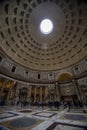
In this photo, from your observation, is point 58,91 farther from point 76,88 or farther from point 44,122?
point 44,122

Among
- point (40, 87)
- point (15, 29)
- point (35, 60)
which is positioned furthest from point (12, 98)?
point (15, 29)

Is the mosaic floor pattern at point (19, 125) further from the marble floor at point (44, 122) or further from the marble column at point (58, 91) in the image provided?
the marble column at point (58, 91)

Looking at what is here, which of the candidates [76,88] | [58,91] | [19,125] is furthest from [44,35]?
[19,125]

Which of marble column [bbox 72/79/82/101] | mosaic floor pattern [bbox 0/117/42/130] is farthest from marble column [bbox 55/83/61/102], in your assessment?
mosaic floor pattern [bbox 0/117/42/130]

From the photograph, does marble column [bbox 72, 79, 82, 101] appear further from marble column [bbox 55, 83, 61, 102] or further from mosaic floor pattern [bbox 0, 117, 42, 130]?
mosaic floor pattern [bbox 0, 117, 42, 130]

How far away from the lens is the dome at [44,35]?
64.6 ft

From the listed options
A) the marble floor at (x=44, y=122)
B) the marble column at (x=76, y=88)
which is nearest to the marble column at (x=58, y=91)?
the marble column at (x=76, y=88)

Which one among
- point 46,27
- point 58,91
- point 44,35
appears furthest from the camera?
point 46,27

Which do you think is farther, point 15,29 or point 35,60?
point 35,60

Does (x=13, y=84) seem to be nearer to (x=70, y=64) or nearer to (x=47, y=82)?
(x=47, y=82)

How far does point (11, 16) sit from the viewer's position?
729 inches

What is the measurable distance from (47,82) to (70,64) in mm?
10330

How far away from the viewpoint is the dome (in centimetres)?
1969

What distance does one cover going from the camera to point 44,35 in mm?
28000
